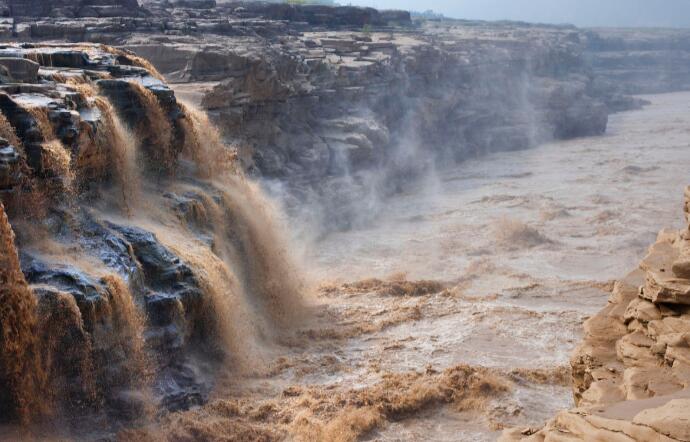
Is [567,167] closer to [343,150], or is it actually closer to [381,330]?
[343,150]

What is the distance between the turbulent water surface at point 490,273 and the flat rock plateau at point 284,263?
74mm

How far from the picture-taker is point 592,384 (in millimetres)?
8219

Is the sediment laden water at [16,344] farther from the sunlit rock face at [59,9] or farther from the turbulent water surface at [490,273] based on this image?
the sunlit rock face at [59,9]

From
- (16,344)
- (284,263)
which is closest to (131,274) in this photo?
(16,344)

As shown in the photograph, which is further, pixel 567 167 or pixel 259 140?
pixel 567 167

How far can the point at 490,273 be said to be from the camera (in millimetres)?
20047

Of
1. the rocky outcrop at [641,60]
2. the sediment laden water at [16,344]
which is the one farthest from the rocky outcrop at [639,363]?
the rocky outcrop at [641,60]

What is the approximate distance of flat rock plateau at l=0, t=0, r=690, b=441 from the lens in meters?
10.8

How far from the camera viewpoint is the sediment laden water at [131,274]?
1106cm

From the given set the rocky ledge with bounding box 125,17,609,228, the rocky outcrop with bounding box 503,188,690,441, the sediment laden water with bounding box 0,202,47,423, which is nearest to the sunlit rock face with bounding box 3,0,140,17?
the rocky ledge with bounding box 125,17,609,228

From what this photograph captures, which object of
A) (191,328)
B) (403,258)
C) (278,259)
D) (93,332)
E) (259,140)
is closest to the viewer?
(93,332)

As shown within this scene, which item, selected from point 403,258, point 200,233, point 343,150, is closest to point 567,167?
point 343,150

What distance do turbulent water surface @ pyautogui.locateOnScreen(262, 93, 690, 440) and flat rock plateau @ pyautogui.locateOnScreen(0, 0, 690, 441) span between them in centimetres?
7

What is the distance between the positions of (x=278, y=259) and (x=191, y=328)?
4.42 meters
